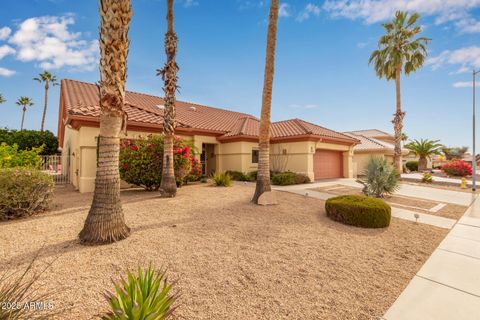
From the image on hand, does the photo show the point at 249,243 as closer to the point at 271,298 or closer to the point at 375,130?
the point at 271,298

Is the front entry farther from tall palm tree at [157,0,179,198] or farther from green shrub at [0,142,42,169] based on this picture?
green shrub at [0,142,42,169]

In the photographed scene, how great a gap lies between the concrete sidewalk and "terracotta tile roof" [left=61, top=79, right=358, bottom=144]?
38.9ft

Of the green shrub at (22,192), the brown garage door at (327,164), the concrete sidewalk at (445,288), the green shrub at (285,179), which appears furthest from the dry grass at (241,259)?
the brown garage door at (327,164)

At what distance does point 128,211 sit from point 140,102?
14090mm

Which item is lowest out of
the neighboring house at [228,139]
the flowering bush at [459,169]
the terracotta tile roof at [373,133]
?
the flowering bush at [459,169]

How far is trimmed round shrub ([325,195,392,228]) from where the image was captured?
22.4 feet

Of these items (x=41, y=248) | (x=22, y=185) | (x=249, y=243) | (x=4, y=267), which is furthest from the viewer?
(x=22, y=185)

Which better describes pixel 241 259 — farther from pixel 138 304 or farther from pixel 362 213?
pixel 362 213

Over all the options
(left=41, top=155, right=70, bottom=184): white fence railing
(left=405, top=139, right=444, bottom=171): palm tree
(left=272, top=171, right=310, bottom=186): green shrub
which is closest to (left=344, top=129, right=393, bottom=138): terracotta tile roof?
(left=405, top=139, right=444, bottom=171): palm tree

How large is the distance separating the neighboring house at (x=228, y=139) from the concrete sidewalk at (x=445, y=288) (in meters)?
11.7

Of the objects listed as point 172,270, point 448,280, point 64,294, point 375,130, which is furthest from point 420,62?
point 64,294

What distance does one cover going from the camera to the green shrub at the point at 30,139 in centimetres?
2169

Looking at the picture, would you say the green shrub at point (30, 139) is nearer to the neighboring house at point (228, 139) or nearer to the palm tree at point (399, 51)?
the neighboring house at point (228, 139)

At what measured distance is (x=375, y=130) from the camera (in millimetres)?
40781
